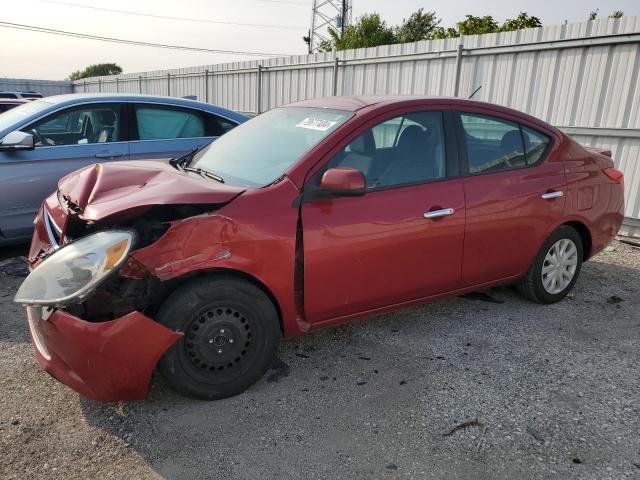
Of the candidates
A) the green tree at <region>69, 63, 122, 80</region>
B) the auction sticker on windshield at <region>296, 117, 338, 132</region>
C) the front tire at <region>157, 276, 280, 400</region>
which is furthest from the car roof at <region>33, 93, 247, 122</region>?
the green tree at <region>69, 63, 122, 80</region>

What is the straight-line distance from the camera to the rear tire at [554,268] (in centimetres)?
415

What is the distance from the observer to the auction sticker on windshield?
3.27 m

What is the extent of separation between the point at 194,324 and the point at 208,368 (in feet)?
0.93

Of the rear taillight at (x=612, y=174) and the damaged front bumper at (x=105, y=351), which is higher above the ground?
the rear taillight at (x=612, y=174)

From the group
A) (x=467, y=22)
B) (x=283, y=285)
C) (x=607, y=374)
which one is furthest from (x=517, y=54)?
(x=467, y=22)

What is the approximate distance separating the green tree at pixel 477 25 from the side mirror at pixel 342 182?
82.7 feet

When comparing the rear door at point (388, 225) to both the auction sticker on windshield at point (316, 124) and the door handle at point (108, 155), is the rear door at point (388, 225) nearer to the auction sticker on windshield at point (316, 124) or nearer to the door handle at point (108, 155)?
the auction sticker on windshield at point (316, 124)

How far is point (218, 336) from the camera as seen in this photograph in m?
2.77

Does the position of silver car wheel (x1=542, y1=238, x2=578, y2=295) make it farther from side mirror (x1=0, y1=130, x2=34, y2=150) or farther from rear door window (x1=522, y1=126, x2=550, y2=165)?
side mirror (x1=0, y1=130, x2=34, y2=150)

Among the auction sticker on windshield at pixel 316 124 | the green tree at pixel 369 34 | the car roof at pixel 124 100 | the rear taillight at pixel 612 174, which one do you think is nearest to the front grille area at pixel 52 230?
the auction sticker on windshield at pixel 316 124

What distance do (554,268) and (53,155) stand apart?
4851mm


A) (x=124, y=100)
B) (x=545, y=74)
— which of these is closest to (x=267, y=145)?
(x=124, y=100)

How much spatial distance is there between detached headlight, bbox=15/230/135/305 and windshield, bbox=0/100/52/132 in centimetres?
323

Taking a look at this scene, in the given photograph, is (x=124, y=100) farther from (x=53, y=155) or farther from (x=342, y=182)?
(x=342, y=182)
